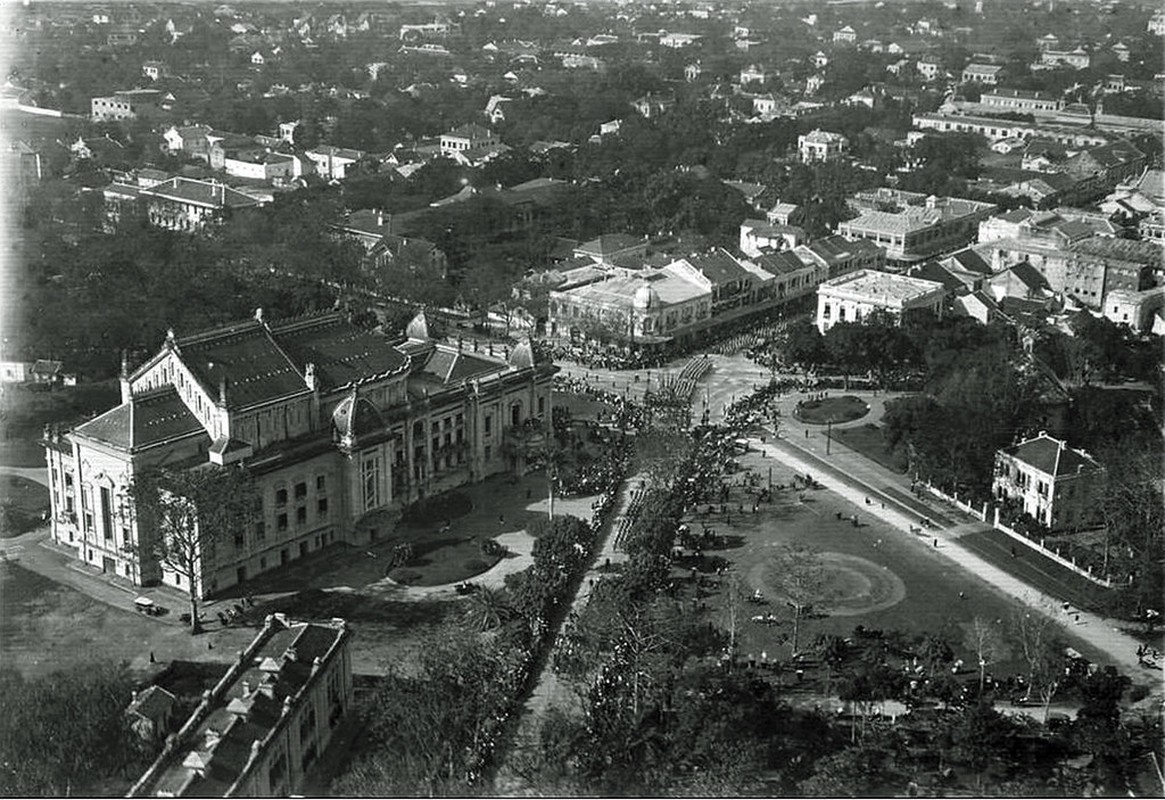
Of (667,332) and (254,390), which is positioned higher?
(254,390)

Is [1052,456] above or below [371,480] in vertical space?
above

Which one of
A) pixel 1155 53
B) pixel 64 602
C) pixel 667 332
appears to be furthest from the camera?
pixel 1155 53

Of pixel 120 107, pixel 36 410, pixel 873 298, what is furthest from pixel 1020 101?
pixel 36 410

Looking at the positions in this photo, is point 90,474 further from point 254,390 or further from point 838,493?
point 838,493

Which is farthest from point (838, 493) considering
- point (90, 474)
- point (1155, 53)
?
point (1155, 53)

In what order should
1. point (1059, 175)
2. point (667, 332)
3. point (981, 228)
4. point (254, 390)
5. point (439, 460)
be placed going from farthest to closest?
point (1059, 175)
point (981, 228)
point (667, 332)
point (439, 460)
point (254, 390)

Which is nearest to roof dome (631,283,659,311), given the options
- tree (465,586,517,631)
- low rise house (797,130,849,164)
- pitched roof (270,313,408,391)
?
pitched roof (270,313,408,391)

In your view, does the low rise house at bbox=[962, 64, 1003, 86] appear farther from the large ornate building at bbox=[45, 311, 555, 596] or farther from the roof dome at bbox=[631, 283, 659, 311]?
the large ornate building at bbox=[45, 311, 555, 596]

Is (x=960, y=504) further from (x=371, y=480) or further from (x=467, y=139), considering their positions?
(x=467, y=139)
